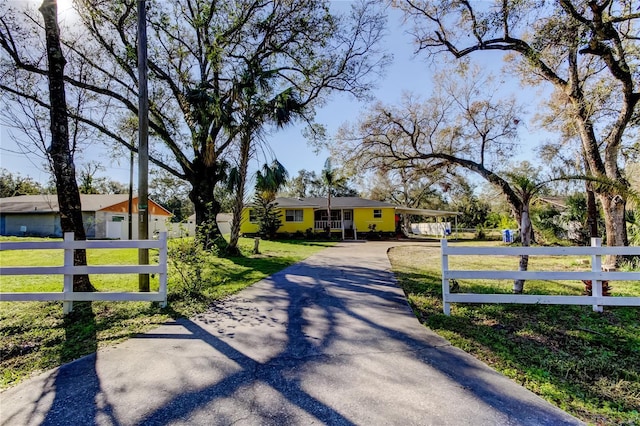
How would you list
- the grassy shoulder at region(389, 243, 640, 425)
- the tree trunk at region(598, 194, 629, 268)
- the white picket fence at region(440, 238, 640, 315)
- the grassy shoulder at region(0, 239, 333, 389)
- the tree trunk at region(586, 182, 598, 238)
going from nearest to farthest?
1. the grassy shoulder at region(389, 243, 640, 425)
2. the grassy shoulder at region(0, 239, 333, 389)
3. the white picket fence at region(440, 238, 640, 315)
4. the tree trunk at region(598, 194, 629, 268)
5. the tree trunk at region(586, 182, 598, 238)

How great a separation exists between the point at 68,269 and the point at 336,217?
22921 mm

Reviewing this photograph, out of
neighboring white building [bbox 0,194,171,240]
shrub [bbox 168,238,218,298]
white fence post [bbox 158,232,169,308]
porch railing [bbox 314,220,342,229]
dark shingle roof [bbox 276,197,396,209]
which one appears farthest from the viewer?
porch railing [bbox 314,220,342,229]

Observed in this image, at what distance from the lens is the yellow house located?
25641mm

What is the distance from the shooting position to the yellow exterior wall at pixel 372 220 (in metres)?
25.7

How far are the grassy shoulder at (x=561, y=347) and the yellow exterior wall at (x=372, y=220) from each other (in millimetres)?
19919

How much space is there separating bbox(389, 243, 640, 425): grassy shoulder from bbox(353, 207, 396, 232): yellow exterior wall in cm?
1992

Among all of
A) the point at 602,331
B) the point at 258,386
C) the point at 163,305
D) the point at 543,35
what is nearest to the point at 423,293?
the point at 602,331

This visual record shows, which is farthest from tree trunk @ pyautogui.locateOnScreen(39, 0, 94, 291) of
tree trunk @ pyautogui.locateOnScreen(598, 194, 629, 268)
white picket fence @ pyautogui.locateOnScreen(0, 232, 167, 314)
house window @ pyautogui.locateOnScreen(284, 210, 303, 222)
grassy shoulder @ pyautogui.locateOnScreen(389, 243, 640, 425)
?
house window @ pyautogui.locateOnScreen(284, 210, 303, 222)

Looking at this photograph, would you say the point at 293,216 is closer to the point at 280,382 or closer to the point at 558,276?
the point at 558,276

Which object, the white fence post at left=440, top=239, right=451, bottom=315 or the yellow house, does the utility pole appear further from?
the yellow house

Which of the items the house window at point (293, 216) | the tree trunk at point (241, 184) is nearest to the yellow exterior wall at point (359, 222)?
the house window at point (293, 216)

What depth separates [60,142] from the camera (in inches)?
223

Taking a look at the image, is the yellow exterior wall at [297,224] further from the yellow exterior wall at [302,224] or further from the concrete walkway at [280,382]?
the concrete walkway at [280,382]

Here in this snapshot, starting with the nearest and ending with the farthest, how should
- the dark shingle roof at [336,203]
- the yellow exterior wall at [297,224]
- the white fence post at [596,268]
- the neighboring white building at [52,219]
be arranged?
1. the white fence post at [596,268]
2. the neighboring white building at [52,219]
3. the dark shingle roof at [336,203]
4. the yellow exterior wall at [297,224]
